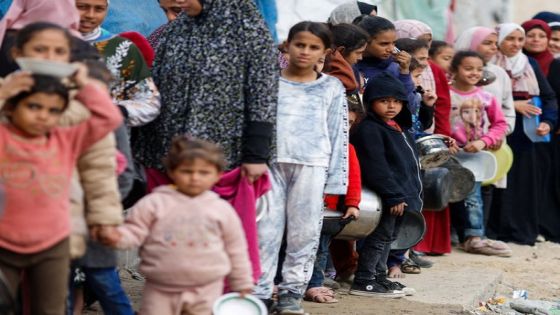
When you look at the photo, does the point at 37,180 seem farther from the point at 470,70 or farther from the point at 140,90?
the point at 470,70

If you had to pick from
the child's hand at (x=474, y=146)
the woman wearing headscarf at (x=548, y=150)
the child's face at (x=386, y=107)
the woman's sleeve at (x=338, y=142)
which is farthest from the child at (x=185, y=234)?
the woman wearing headscarf at (x=548, y=150)

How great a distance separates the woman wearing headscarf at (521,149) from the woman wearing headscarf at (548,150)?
0.28 m

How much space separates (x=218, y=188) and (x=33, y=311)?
1380 millimetres

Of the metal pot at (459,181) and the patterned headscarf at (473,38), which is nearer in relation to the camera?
the metal pot at (459,181)

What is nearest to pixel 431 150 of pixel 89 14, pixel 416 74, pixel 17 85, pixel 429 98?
pixel 429 98

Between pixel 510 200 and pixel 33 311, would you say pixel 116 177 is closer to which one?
pixel 33 311

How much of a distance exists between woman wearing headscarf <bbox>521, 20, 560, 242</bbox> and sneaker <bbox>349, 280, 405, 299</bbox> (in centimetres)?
438

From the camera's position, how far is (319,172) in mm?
6719

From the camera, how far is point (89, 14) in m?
6.13

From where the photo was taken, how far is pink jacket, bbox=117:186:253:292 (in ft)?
17.4

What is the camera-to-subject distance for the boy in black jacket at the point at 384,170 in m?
7.58

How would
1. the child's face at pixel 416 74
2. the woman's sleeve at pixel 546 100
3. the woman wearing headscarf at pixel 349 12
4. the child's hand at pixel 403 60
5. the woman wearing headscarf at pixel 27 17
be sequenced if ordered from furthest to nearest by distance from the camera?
the woman's sleeve at pixel 546 100 → the woman wearing headscarf at pixel 349 12 → the child's face at pixel 416 74 → the child's hand at pixel 403 60 → the woman wearing headscarf at pixel 27 17

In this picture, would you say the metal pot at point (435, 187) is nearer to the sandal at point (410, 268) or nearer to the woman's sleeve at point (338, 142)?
the sandal at point (410, 268)

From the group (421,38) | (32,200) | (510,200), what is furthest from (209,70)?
(510,200)
